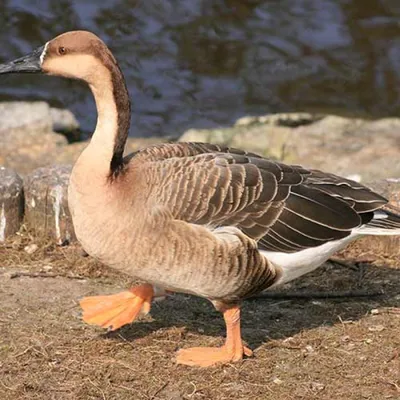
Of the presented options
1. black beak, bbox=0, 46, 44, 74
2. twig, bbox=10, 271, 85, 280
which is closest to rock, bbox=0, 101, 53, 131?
twig, bbox=10, 271, 85, 280

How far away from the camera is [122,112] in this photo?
212 inches

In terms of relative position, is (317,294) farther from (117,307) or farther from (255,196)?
(117,307)

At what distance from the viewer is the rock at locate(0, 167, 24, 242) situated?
275 inches

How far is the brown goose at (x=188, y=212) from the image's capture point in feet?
17.5

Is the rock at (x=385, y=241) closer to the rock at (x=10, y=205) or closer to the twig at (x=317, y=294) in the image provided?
the twig at (x=317, y=294)

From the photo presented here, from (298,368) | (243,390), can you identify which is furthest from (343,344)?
(243,390)

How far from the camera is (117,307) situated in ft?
19.1

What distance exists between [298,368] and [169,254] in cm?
97

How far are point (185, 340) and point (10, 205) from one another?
1843 mm

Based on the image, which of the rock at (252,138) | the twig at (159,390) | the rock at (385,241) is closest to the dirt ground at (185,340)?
the twig at (159,390)

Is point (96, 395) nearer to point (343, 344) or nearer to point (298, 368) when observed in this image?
point (298, 368)

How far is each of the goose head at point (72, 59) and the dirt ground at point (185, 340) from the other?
1.48m

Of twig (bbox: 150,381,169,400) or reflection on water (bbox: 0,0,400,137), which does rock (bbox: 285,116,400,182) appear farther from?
twig (bbox: 150,381,169,400)

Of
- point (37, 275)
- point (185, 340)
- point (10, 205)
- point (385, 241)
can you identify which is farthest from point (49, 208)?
point (385, 241)
